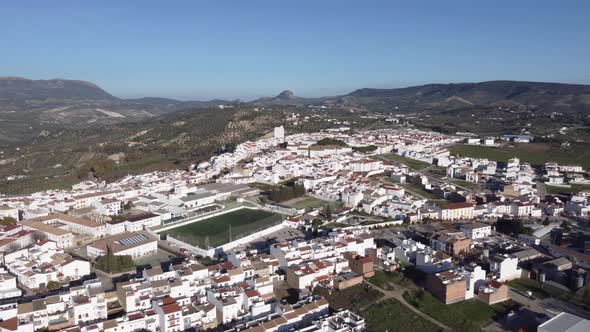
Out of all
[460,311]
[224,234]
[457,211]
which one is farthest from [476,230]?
[224,234]

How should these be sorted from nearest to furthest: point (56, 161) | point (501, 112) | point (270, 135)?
point (56, 161) < point (270, 135) < point (501, 112)

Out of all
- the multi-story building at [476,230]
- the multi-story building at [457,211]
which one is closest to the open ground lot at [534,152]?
the multi-story building at [457,211]

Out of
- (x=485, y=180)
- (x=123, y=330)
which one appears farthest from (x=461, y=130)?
(x=123, y=330)

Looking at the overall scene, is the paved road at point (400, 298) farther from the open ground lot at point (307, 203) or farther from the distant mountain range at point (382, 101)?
the distant mountain range at point (382, 101)

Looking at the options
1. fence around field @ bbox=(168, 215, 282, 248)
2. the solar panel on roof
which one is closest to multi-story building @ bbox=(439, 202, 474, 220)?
fence around field @ bbox=(168, 215, 282, 248)

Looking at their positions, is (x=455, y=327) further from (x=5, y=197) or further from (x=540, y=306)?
(x=5, y=197)

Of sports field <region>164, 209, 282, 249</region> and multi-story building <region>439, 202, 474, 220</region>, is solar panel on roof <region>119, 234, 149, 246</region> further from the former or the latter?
multi-story building <region>439, 202, 474, 220</region>
